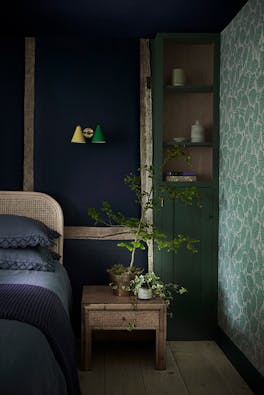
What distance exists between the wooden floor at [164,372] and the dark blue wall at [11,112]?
4.81ft

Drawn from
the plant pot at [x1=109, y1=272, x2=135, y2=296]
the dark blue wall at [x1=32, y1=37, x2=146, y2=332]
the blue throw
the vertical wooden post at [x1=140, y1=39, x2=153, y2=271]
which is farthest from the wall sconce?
the blue throw

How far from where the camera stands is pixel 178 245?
160 inches

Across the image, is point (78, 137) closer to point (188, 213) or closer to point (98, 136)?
point (98, 136)

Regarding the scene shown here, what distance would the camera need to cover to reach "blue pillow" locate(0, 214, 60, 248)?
367 centimetres

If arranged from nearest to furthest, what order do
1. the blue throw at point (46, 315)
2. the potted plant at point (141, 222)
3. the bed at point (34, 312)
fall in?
the bed at point (34, 312)
the blue throw at point (46, 315)
the potted plant at point (141, 222)

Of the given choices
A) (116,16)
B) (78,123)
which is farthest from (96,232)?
(116,16)

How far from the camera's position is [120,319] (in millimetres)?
3648

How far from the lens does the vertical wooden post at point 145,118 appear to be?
430 centimetres

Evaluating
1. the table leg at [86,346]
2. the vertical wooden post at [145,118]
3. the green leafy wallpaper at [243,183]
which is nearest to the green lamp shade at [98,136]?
the vertical wooden post at [145,118]

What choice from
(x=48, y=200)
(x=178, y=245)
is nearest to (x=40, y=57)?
(x=48, y=200)

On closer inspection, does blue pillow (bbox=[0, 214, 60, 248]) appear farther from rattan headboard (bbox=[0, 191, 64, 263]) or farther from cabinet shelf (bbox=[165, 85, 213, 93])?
cabinet shelf (bbox=[165, 85, 213, 93])

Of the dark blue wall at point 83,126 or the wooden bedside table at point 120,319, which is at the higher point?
the dark blue wall at point 83,126

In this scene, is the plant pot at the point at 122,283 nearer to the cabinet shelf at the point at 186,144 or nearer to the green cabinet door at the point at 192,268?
the green cabinet door at the point at 192,268

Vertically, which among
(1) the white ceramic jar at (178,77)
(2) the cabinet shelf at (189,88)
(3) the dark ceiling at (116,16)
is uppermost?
(3) the dark ceiling at (116,16)
